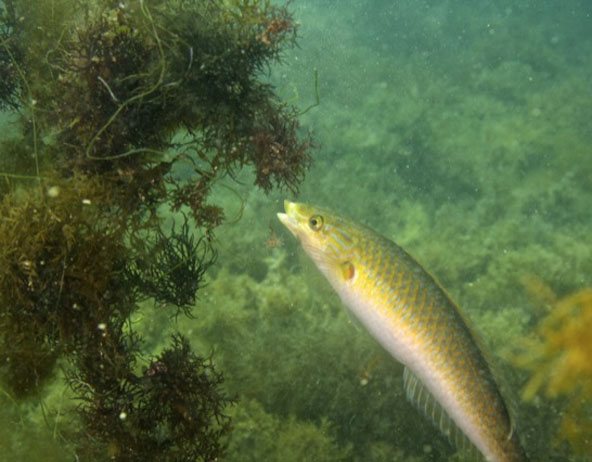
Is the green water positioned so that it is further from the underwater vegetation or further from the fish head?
the underwater vegetation

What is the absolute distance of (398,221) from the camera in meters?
9.26

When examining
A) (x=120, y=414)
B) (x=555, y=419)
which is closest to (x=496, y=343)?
(x=555, y=419)

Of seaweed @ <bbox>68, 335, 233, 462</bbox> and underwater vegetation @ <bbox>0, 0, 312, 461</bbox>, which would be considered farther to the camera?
seaweed @ <bbox>68, 335, 233, 462</bbox>

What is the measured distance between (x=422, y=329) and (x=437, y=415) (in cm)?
94

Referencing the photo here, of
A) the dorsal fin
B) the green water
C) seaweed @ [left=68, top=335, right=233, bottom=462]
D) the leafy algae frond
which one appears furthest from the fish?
the leafy algae frond

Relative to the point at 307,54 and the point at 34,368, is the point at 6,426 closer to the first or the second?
the point at 34,368

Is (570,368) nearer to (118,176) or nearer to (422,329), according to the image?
(422,329)

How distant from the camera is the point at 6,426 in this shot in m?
4.41

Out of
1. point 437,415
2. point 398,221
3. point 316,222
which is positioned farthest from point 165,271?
point 398,221

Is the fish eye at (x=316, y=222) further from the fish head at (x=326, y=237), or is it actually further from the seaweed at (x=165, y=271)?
the seaweed at (x=165, y=271)

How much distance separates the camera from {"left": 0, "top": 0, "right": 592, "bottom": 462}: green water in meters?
4.76

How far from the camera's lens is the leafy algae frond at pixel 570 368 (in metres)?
4.66

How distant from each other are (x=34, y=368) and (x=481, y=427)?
378 centimetres

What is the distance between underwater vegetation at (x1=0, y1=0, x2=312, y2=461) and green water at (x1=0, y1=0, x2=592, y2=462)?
91 centimetres
